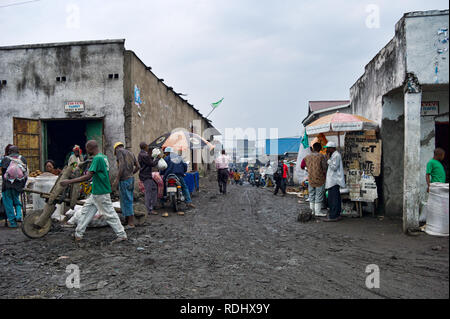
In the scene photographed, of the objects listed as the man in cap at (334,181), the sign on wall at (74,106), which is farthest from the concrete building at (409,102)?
the sign on wall at (74,106)

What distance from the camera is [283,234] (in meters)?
6.52

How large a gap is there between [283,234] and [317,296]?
10.5 feet

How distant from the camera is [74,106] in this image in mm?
10859

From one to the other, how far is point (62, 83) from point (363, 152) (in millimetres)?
9867

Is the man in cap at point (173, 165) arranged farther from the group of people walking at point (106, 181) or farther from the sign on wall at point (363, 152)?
the sign on wall at point (363, 152)

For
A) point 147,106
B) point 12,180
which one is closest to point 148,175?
point 12,180

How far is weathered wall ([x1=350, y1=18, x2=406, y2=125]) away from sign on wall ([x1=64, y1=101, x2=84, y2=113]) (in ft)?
30.0

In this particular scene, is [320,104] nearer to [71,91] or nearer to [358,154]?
[358,154]

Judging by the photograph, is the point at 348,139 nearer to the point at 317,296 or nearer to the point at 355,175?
the point at 355,175

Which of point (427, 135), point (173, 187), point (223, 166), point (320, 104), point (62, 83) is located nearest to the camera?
point (427, 135)

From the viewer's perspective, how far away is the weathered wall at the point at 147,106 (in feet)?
35.4

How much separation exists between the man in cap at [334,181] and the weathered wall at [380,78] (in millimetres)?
1636
